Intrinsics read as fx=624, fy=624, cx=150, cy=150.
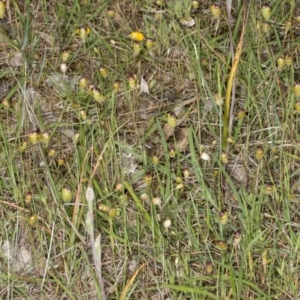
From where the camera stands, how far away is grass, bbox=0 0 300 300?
1.86 meters

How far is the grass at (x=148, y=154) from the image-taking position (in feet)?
6.09

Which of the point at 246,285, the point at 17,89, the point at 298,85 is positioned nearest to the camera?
the point at 246,285

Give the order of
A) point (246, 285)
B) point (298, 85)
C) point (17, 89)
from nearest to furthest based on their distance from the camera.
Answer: point (246, 285), point (298, 85), point (17, 89)

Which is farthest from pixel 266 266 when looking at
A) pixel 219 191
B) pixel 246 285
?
pixel 219 191

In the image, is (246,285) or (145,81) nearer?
(246,285)

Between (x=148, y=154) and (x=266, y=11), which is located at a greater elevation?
(x=266, y=11)

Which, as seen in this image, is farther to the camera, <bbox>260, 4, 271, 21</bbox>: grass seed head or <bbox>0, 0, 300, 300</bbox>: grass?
<bbox>260, 4, 271, 21</bbox>: grass seed head

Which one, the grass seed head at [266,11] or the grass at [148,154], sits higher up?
the grass seed head at [266,11]

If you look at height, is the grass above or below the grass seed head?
below

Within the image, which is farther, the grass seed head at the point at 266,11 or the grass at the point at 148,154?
the grass seed head at the point at 266,11

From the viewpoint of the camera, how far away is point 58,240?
1905 mm

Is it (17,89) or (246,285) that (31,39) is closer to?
(17,89)

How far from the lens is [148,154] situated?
205 cm

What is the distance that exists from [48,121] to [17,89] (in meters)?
0.16
